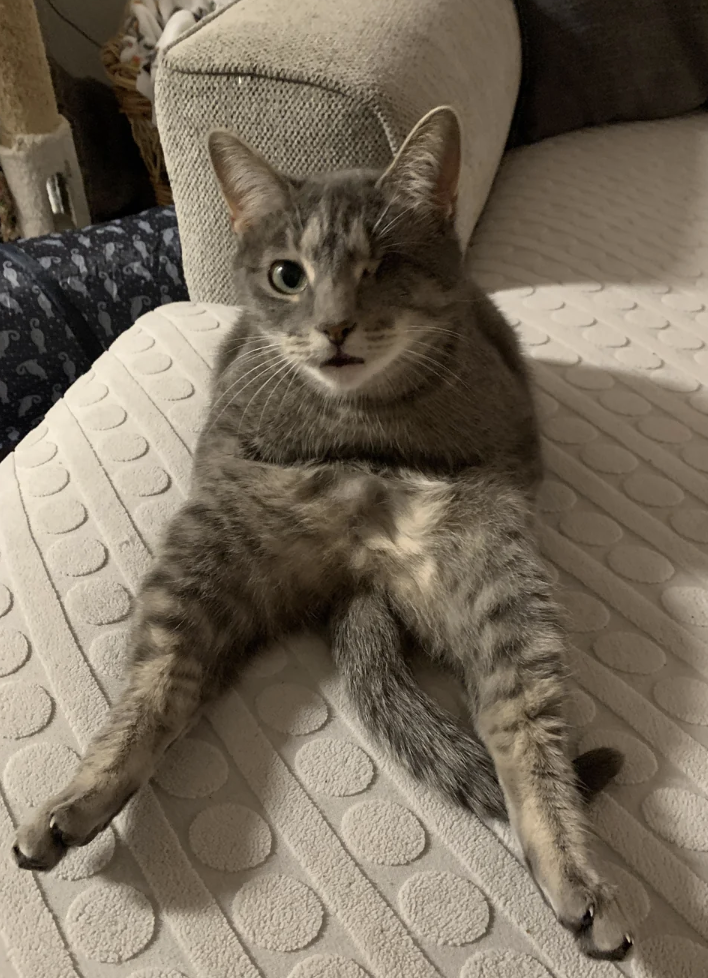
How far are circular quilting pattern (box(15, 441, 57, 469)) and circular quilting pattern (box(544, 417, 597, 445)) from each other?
25.5 inches

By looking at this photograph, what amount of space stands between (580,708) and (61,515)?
59cm

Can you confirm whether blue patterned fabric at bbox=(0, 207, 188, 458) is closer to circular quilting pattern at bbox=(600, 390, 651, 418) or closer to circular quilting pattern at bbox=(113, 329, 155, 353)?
circular quilting pattern at bbox=(113, 329, 155, 353)

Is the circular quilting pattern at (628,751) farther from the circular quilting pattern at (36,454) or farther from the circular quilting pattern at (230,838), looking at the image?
the circular quilting pattern at (36,454)

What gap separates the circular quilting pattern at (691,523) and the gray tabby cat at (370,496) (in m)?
0.18

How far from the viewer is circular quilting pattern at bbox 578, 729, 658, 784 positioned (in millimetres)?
660

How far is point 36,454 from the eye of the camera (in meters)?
0.97

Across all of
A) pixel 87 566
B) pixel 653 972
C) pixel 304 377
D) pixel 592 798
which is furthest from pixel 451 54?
pixel 653 972

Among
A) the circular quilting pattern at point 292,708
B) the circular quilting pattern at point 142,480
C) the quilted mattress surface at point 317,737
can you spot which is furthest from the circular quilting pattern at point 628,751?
the circular quilting pattern at point 142,480

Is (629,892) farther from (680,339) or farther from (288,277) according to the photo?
(680,339)

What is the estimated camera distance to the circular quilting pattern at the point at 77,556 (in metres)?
0.82

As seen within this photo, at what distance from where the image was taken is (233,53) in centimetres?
103

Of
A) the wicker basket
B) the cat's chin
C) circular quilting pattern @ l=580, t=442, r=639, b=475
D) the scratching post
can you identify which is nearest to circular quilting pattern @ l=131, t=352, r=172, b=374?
the cat's chin

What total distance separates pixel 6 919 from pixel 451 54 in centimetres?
126

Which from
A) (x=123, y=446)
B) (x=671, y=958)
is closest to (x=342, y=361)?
(x=123, y=446)
